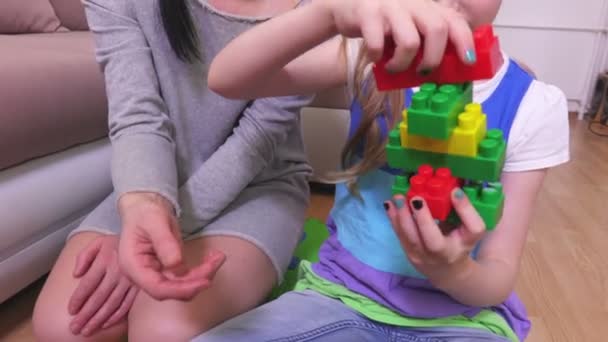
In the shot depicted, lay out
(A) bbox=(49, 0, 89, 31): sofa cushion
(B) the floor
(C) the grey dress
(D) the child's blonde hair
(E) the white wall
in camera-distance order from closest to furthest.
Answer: (D) the child's blonde hair
(C) the grey dress
(B) the floor
(A) bbox=(49, 0, 89, 31): sofa cushion
(E) the white wall

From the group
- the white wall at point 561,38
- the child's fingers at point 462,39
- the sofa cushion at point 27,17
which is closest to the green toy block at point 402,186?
the child's fingers at point 462,39

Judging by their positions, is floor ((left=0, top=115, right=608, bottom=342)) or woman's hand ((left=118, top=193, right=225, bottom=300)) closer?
woman's hand ((left=118, top=193, right=225, bottom=300))

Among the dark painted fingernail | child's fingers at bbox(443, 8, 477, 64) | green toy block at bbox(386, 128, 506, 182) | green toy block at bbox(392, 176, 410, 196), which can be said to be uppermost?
child's fingers at bbox(443, 8, 477, 64)

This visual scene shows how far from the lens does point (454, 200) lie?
39 centimetres

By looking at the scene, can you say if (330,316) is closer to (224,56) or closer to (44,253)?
(224,56)

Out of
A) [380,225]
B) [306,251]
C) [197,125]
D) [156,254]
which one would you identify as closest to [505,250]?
[380,225]

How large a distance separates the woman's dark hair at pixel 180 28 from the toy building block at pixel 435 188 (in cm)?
45

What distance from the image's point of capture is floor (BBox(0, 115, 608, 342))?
3.06 feet

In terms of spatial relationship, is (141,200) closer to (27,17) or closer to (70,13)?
(27,17)

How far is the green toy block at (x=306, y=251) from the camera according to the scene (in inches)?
36.8

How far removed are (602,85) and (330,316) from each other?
2472 mm

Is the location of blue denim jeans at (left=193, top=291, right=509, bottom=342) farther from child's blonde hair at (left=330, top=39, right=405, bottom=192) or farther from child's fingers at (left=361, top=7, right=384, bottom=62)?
child's fingers at (left=361, top=7, right=384, bottom=62)

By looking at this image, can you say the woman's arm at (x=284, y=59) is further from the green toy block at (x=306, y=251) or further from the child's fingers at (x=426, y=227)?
the green toy block at (x=306, y=251)

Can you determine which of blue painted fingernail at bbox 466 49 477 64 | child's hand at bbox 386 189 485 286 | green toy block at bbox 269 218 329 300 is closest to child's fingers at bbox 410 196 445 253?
child's hand at bbox 386 189 485 286
